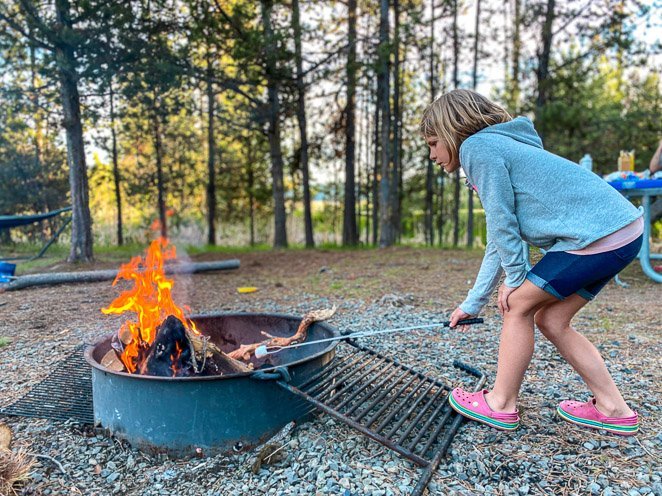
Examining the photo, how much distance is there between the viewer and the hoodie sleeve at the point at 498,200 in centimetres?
201

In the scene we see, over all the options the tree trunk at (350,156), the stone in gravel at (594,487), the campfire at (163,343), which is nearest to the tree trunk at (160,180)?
the tree trunk at (350,156)

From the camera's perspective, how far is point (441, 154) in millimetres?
2240

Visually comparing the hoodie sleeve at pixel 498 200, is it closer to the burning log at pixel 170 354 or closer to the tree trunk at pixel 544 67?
the burning log at pixel 170 354

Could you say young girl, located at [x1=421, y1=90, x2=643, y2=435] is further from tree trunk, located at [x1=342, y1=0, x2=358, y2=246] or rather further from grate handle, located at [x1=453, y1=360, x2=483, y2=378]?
tree trunk, located at [x1=342, y1=0, x2=358, y2=246]

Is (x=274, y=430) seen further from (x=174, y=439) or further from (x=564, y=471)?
(x=564, y=471)

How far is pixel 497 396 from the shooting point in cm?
231

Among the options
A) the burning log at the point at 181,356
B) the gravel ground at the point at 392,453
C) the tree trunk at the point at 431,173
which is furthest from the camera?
the tree trunk at the point at 431,173

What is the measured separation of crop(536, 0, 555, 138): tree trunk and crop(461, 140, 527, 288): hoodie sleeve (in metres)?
8.84

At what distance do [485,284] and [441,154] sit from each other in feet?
1.98

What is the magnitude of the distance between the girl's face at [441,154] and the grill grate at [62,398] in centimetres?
209

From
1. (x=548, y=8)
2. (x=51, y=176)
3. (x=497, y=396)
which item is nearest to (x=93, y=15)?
(x=51, y=176)

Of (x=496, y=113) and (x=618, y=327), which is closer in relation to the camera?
(x=496, y=113)

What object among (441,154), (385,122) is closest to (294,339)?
(441,154)

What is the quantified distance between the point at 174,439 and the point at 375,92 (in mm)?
10786
